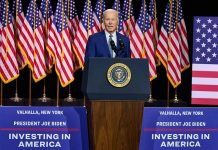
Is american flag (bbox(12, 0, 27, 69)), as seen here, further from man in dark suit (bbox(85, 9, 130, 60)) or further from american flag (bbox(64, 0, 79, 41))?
man in dark suit (bbox(85, 9, 130, 60))

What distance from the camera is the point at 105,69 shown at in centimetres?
351

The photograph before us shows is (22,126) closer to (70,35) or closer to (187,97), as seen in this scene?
(70,35)

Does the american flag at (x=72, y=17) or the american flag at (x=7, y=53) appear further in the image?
the american flag at (x=72, y=17)

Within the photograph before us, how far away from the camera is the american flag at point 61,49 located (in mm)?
7477

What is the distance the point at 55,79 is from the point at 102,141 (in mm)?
4785

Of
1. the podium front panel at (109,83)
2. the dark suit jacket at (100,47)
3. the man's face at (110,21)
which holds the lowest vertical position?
the podium front panel at (109,83)

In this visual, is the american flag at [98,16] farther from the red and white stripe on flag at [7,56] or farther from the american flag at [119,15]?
the red and white stripe on flag at [7,56]

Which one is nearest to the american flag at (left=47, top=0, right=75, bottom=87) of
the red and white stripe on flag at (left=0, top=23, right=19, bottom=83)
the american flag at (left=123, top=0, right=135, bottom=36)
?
the red and white stripe on flag at (left=0, top=23, right=19, bottom=83)

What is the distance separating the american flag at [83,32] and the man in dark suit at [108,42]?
368 cm

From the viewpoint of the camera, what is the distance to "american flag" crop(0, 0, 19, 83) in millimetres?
7406

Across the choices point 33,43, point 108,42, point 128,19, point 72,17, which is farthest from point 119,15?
point 108,42

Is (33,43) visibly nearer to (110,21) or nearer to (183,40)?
(183,40)

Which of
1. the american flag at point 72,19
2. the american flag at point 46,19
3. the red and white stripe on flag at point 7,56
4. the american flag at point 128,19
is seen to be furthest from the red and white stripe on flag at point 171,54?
the red and white stripe on flag at point 7,56

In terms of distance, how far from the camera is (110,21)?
368 cm
